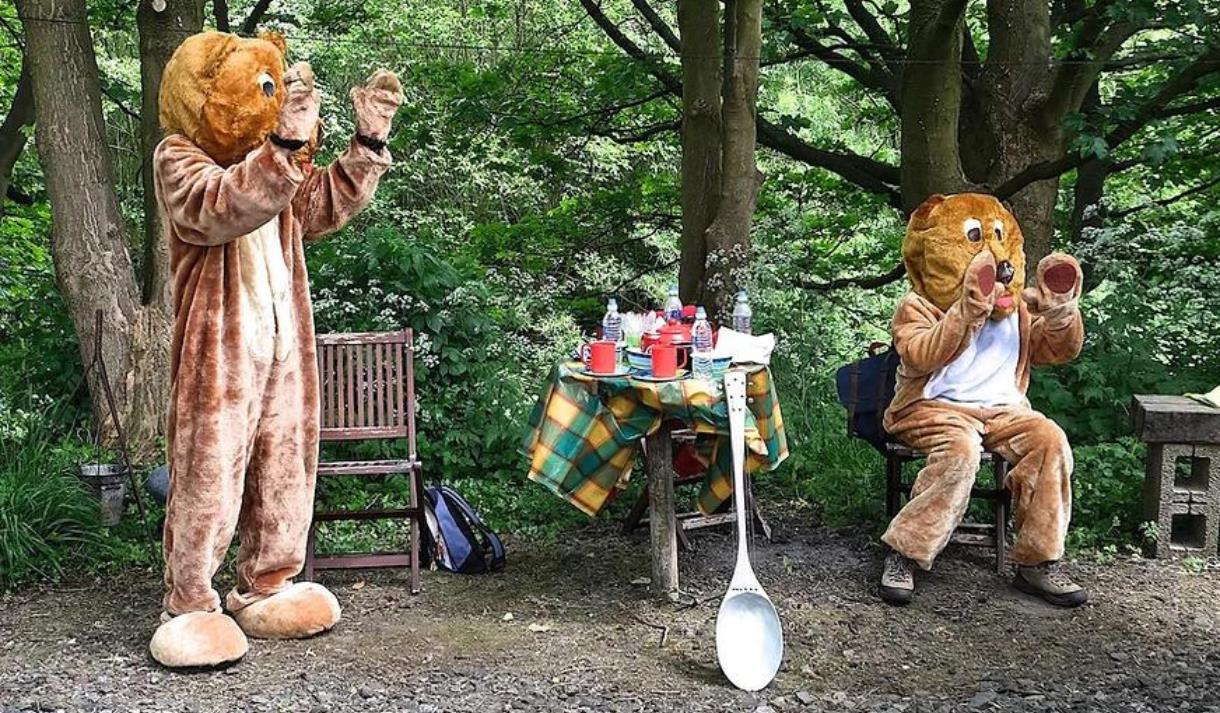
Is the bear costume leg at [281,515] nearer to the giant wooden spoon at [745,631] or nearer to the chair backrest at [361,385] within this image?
the chair backrest at [361,385]

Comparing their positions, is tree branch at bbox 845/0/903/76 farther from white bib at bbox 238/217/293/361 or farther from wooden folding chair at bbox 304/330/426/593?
white bib at bbox 238/217/293/361

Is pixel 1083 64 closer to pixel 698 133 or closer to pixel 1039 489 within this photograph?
pixel 698 133

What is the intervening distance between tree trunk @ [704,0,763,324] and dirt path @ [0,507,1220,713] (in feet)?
6.92

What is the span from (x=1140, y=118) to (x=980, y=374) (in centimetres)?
197

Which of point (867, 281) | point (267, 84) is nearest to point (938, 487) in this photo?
point (267, 84)

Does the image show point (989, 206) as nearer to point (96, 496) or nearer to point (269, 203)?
point (269, 203)

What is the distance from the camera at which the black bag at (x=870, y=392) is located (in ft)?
17.4

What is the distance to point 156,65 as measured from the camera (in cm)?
612

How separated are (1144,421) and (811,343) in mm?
2343

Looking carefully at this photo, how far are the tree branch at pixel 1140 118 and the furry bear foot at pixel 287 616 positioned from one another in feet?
14.0

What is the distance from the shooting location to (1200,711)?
374 centimetres

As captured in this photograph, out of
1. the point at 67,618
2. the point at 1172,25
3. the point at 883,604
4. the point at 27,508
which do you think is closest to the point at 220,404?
the point at 67,618

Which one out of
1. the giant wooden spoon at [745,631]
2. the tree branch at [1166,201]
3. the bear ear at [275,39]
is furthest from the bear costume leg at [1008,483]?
the tree branch at [1166,201]

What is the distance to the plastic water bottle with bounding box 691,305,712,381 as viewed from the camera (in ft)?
15.0
